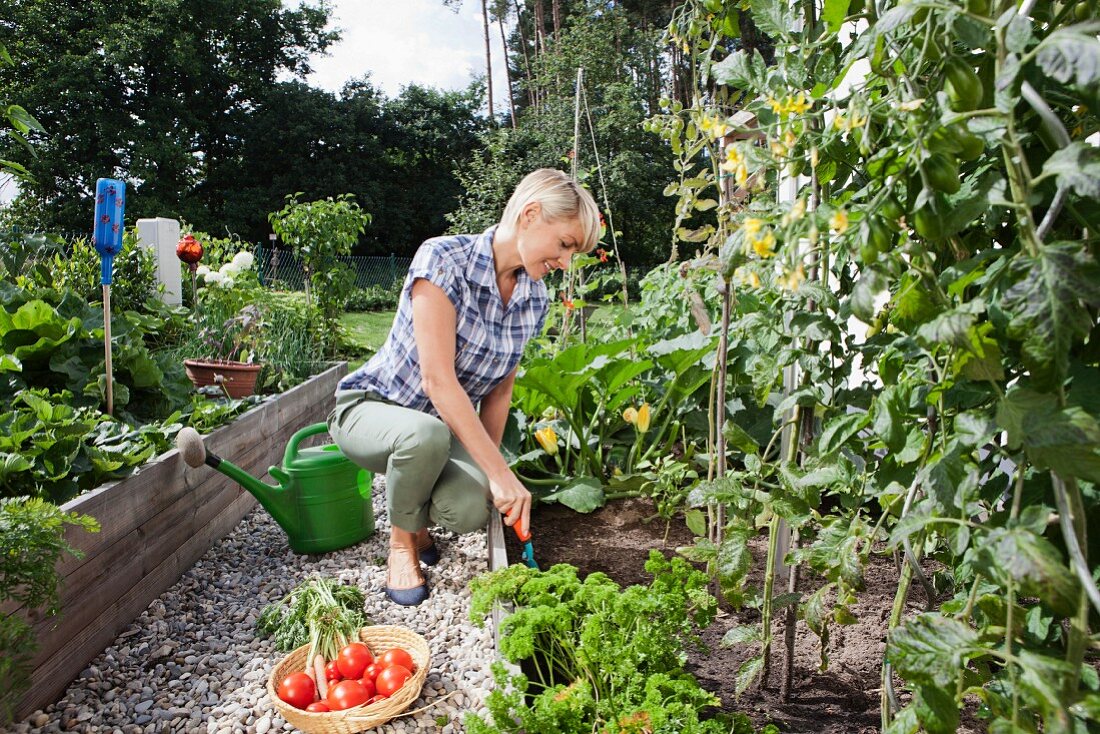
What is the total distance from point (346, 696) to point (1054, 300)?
1461 millimetres

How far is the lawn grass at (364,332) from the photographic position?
21.9 ft

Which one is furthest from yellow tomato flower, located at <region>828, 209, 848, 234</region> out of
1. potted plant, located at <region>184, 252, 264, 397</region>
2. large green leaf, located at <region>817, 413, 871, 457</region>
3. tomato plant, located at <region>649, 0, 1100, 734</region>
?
potted plant, located at <region>184, 252, 264, 397</region>

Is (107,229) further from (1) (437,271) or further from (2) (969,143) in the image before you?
(2) (969,143)

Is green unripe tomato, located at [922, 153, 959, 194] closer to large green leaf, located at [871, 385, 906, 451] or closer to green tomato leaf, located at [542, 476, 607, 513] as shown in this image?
large green leaf, located at [871, 385, 906, 451]

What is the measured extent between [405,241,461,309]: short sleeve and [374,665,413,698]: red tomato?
958 millimetres

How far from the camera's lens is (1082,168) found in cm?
61

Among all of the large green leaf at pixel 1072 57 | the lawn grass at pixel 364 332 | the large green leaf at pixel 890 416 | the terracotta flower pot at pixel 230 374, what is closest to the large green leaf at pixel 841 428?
the large green leaf at pixel 890 416

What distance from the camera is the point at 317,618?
1759 millimetres

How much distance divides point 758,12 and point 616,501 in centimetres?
185

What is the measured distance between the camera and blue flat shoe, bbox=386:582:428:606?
215 centimetres

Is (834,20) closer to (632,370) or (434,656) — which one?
(632,370)

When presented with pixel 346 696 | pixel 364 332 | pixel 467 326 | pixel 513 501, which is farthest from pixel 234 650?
pixel 364 332

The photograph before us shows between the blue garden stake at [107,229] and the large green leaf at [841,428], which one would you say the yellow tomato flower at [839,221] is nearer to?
the large green leaf at [841,428]

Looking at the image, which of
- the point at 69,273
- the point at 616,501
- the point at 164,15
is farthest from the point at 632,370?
the point at 164,15
